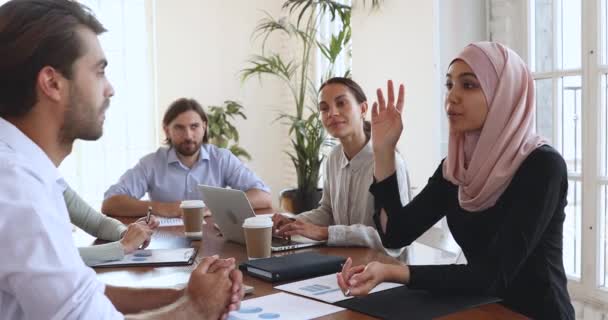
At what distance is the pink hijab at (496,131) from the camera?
1606 millimetres

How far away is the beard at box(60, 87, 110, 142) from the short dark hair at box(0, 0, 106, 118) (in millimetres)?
51

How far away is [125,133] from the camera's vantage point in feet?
17.5

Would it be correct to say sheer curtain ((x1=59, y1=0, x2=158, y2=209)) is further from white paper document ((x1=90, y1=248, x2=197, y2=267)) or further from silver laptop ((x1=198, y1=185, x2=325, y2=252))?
white paper document ((x1=90, y1=248, x2=197, y2=267))

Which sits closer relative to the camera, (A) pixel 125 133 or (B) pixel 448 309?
(B) pixel 448 309

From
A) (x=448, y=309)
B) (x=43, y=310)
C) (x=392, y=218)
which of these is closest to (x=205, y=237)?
(x=392, y=218)

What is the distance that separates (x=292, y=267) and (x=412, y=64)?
250 cm

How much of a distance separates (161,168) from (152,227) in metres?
1.08

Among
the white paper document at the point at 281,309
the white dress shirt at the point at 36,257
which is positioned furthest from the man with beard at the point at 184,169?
the white dress shirt at the point at 36,257

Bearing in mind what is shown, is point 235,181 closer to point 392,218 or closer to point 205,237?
point 205,237

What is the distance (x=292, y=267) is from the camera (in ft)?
5.06

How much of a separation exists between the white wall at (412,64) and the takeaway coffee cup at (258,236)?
6.87 feet

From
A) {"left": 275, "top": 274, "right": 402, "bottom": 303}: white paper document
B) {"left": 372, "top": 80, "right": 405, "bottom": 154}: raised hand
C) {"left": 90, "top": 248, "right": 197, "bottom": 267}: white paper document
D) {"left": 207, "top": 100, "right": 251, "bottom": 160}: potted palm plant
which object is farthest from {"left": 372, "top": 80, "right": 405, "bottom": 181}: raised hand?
{"left": 207, "top": 100, "right": 251, "bottom": 160}: potted palm plant

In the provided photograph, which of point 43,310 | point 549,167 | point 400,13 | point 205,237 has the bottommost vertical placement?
point 205,237

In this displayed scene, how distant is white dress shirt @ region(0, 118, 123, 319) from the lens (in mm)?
854
